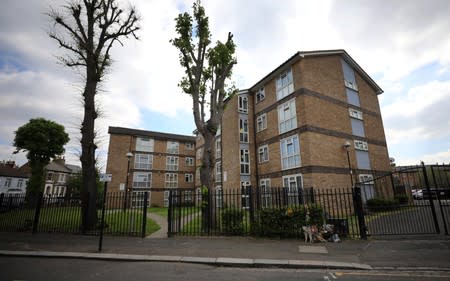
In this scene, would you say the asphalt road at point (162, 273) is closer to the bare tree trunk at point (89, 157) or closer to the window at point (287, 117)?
the bare tree trunk at point (89, 157)

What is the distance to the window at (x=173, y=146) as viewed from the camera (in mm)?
37469

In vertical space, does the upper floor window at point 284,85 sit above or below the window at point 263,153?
above

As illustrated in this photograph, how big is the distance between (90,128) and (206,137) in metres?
6.47

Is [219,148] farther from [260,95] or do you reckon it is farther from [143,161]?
[143,161]

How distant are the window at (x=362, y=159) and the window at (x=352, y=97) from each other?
457 cm

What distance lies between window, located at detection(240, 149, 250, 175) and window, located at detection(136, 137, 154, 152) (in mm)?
19387

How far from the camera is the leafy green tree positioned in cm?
2520

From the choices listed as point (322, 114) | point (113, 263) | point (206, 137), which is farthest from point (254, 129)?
point (113, 263)

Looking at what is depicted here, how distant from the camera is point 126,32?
1345 cm

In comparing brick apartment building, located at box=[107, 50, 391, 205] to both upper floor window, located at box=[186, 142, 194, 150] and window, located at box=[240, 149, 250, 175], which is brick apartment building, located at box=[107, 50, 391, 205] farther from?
upper floor window, located at box=[186, 142, 194, 150]

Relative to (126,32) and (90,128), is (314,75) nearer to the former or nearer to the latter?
(126,32)

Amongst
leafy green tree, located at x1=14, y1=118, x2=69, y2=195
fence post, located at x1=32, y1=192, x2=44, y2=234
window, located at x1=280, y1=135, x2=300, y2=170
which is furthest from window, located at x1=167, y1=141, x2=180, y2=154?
fence post, located at x1=32, y1=192, x2=44, y2=234

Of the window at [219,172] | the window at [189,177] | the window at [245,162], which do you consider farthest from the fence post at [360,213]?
the window at [189,177]

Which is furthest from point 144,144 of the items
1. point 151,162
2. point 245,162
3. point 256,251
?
point 256,251
